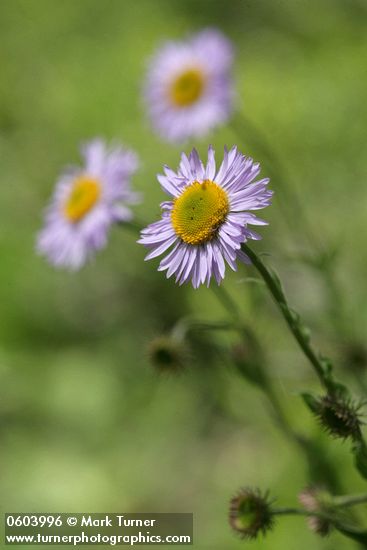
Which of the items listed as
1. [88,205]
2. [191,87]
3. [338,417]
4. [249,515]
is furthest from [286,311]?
[191,87]

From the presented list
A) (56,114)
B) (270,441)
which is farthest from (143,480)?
(56,114)

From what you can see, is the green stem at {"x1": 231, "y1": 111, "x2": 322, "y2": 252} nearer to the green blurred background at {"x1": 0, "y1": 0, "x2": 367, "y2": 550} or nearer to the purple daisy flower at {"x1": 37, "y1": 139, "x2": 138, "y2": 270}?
the green blurred background at {"x1": 0, "y1": 0, "x2": 367, "y2": 550}

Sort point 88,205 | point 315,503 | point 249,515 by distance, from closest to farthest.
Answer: point 249,515 < point 315,503 < point 88,205

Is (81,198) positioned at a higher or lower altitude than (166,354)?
higher

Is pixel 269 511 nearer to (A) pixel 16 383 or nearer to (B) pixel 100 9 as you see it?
(A) pixel 16 383

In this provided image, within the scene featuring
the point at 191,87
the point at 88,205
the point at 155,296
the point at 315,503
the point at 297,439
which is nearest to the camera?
the point at 315,503

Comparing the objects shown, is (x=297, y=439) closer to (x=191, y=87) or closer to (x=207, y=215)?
(x=207, y=215)
